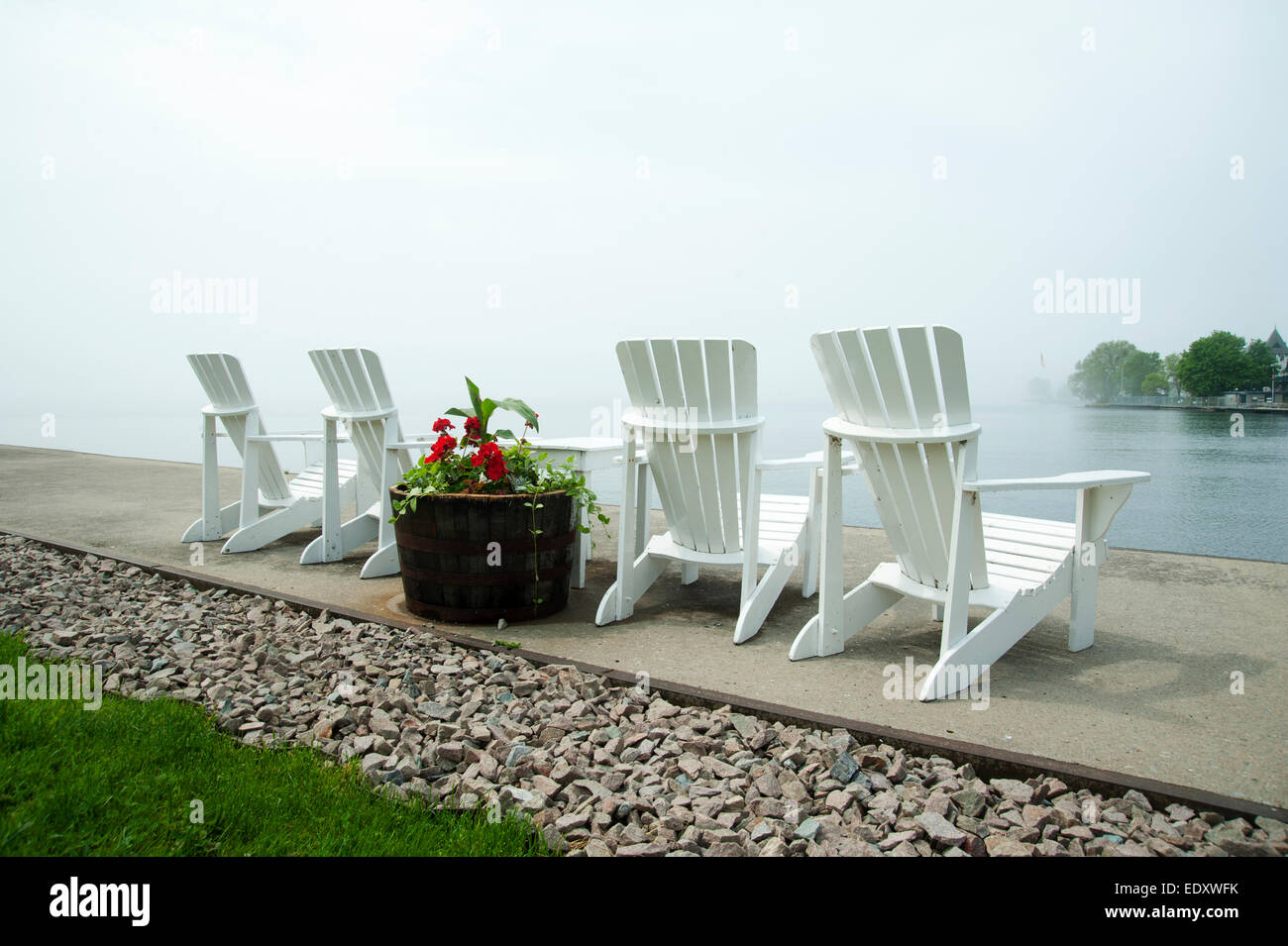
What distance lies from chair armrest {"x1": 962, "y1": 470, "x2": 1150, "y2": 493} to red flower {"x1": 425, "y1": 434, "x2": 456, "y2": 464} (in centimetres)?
228

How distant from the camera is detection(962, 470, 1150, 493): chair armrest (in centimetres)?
285

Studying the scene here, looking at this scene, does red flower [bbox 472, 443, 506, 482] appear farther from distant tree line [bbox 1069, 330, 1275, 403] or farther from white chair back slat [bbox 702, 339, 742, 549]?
distant tree line [bbox 1069, 330, 1275, 403]

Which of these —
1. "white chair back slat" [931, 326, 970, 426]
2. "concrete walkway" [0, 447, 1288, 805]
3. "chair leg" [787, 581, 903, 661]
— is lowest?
"concrete walkway" [0, 447, 1288, 805]

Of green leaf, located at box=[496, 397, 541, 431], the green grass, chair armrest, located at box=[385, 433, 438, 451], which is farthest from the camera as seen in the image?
chair armrest, located at box=[385, 433, 438, 451]

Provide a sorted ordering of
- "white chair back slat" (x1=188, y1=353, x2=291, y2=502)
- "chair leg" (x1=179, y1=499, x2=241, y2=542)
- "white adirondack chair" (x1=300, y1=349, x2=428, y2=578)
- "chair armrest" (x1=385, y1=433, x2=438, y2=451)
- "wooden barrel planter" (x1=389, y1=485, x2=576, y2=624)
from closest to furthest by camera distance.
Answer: "wooden barrel planter" (x1=389, y1=485, x2=576, y2=624), "chair armrest" (x1=385, y1=433, x2=438, y2=451), "white adirondack chair" (x1=300, y1=349, x2=428, y2=578), "white chair back slat" (x1=188, y1=353, x2=291, y2=502), "chair leg" (x1=179, y1=499, x2=241, y2=542)

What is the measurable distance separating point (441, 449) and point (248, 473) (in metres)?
2.32

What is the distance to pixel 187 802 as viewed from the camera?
1985 mm

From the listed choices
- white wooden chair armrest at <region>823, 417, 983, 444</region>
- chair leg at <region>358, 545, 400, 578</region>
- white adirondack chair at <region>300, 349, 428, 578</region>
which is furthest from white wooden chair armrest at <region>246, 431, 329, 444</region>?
white wooden chair armrest at <region>823, 417, 983, 444</region>

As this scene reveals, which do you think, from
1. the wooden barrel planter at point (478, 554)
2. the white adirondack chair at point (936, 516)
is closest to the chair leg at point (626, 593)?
the wooden barrel planter at point (478, 554)

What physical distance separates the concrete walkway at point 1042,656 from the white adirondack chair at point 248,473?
18 centimetres

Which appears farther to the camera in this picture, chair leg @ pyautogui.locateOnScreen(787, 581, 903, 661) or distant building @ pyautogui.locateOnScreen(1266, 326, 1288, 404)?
distant building @ pyautogui.locateOnScreen(1266, 326, 1288, 404)
